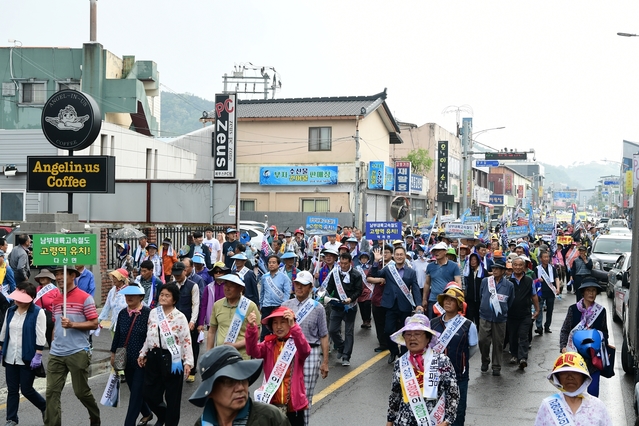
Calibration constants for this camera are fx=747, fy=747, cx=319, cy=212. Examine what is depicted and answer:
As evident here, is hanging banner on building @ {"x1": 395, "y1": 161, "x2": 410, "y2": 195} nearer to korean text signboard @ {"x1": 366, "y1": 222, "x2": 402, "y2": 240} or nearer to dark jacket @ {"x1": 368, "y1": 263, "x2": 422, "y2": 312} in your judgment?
korean text signboard @ {"x1": 366, "y1": 222, "x2": 402, "y2": 240}

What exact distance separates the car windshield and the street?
41.9 ft

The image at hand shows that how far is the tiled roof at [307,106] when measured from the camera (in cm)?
3834

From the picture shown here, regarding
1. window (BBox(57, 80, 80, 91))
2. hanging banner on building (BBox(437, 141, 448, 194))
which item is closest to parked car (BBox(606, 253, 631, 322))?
window (BBox(57, 80, 80, 91))

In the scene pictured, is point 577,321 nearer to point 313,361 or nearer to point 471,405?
point 471,405

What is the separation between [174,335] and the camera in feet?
23.5

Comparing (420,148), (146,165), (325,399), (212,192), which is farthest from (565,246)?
(420,148)

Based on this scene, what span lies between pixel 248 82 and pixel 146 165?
28.0 meters

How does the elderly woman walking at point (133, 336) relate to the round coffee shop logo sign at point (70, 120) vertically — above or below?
below

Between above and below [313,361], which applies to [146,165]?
above

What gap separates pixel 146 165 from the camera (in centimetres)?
3009

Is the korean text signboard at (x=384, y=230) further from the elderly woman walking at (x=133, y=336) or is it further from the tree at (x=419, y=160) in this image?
the tree at (x=419, y=160)

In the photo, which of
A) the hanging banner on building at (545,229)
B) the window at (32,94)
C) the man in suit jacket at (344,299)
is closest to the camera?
the man in suit jacket at (344,299)

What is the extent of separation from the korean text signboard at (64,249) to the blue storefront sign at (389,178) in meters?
31.5

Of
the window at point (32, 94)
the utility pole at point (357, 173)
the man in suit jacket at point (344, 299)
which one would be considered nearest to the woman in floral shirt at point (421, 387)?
the man in suit jacket at point (344, 299)
